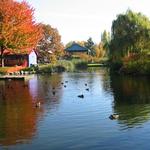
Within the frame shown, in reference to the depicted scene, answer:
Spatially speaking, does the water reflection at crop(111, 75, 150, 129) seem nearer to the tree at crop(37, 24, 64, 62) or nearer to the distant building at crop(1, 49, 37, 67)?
the distant building at crop(1, 49, 37, 67)

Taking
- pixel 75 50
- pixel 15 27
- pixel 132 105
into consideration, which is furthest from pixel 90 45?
pixel 132 105

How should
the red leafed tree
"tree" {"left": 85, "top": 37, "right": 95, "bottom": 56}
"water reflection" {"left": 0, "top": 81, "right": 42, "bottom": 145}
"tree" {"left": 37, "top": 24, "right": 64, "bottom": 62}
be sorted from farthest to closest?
"tree" {"left": 85, "top": 37, "right": 95, "bottom": 56}, "tree" {"left": 37, "top": 24, "right": 64, "bottom": 62}, the red leafed tree, "water reflection" {"left": 0, "top": 81, "right": 42, "bottom": 145}

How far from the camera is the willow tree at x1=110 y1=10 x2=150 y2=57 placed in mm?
78875

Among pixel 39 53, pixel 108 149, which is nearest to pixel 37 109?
pixel 108 149

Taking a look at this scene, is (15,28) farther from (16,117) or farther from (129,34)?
(16,117)

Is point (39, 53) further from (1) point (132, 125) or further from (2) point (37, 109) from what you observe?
(1) point (132, 125)

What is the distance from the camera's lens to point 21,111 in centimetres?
3450

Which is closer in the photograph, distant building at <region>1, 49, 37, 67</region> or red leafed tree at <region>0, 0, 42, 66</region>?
red leafed tree at <region>0, 0, 42, 66</region>

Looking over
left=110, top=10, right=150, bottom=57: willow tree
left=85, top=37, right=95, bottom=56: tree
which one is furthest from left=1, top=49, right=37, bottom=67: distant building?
left=85, top=37, right=95, bottom=56: tree

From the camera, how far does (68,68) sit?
102250mm

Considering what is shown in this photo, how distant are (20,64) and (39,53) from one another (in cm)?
2777

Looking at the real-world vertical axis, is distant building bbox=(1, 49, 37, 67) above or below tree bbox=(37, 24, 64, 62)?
below

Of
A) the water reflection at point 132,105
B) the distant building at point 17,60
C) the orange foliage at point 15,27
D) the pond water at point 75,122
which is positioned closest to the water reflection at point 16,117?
the pond water at point 75,122

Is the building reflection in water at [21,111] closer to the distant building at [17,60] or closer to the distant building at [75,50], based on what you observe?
the distant building at [17,60]
